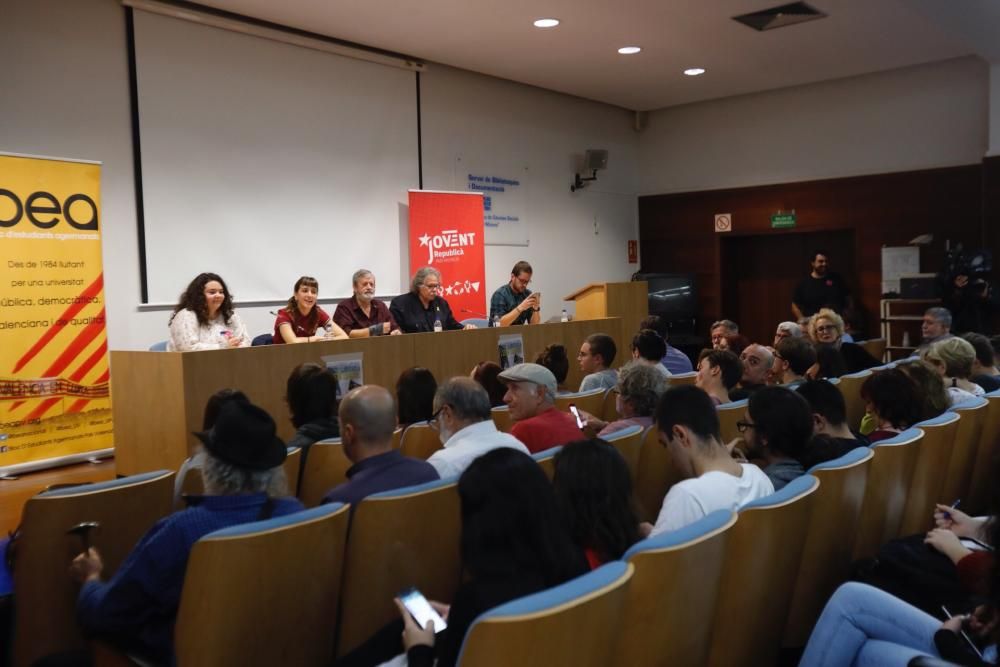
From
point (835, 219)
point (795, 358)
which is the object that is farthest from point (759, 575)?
point (835, 219)

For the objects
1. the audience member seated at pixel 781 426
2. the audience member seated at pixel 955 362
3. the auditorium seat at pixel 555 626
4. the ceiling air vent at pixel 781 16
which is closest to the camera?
the auditorium seat at pixel 555 626

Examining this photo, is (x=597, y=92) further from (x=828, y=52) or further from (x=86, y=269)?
(x=86, y=269)

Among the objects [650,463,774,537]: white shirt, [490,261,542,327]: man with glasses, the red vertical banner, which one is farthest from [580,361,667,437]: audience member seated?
the red vertical banner

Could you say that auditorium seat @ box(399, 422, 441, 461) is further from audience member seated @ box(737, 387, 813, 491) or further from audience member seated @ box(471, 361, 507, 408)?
audience member seated @ box(737, 387, 813, 491)

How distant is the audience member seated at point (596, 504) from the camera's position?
1.96 m

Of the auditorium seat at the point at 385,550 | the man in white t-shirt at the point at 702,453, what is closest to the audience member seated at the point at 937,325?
the man in white t-shirt at the point at 702,453

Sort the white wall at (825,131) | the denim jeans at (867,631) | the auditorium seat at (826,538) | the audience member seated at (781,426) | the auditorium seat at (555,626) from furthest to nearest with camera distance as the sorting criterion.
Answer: the white wall at (825,131)
the audience member seated at (781,426)
the auditorium seat at (826,538)
the denim jeans at (867,631)
the auditorium seat at (555,626)

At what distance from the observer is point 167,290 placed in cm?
712

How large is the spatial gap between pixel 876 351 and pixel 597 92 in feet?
15.5

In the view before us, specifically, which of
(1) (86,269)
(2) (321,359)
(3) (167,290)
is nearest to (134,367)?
(2) (321,359)

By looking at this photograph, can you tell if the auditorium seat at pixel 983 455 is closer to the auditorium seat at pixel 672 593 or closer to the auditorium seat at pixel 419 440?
the auditorium seat at pixel 419 440

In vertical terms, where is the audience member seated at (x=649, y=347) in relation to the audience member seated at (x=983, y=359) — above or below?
above

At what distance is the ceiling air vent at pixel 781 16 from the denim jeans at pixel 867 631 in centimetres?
677

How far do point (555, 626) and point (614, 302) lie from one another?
7012 millimetres
